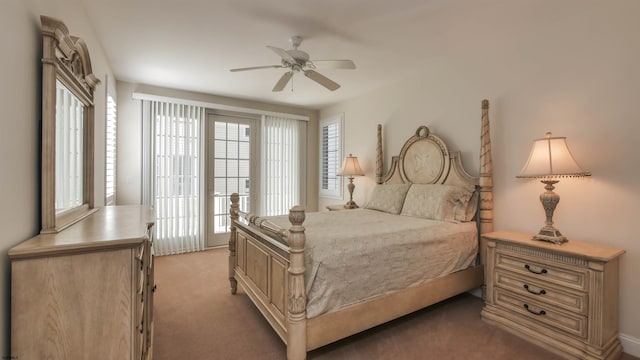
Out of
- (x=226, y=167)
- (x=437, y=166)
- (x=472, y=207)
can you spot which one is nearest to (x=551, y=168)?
(x=472, y=207)

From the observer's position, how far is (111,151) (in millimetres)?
3625

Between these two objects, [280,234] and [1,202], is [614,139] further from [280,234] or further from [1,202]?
[1,202]

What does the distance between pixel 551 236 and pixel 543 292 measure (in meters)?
0.44

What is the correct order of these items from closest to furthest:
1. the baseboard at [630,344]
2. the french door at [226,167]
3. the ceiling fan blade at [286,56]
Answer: the baseboard at [630,344]
the ceiling fan blade at [286,56]
the french door at [226,167]

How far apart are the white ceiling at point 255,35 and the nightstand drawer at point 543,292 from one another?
226 cm

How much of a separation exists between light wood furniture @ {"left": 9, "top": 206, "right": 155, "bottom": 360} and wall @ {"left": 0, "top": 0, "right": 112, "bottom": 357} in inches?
2.4

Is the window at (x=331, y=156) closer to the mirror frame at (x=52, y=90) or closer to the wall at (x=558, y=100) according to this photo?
the wall at (x=558, y=100)

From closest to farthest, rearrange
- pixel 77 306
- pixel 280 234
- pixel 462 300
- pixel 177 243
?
pixel 77 306 < pixel 280 234 < pixel 462 300 < pixel 177 243

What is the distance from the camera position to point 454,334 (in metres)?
2.30

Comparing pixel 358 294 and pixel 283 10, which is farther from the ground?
pixel 283 10

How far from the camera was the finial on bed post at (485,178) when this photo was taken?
2865 millimetres

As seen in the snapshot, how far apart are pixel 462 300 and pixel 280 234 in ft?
7.13

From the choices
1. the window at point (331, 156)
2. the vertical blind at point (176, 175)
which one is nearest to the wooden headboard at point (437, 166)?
the window at point (331, 156)

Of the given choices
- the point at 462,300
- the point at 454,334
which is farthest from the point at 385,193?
the point at 454,334
